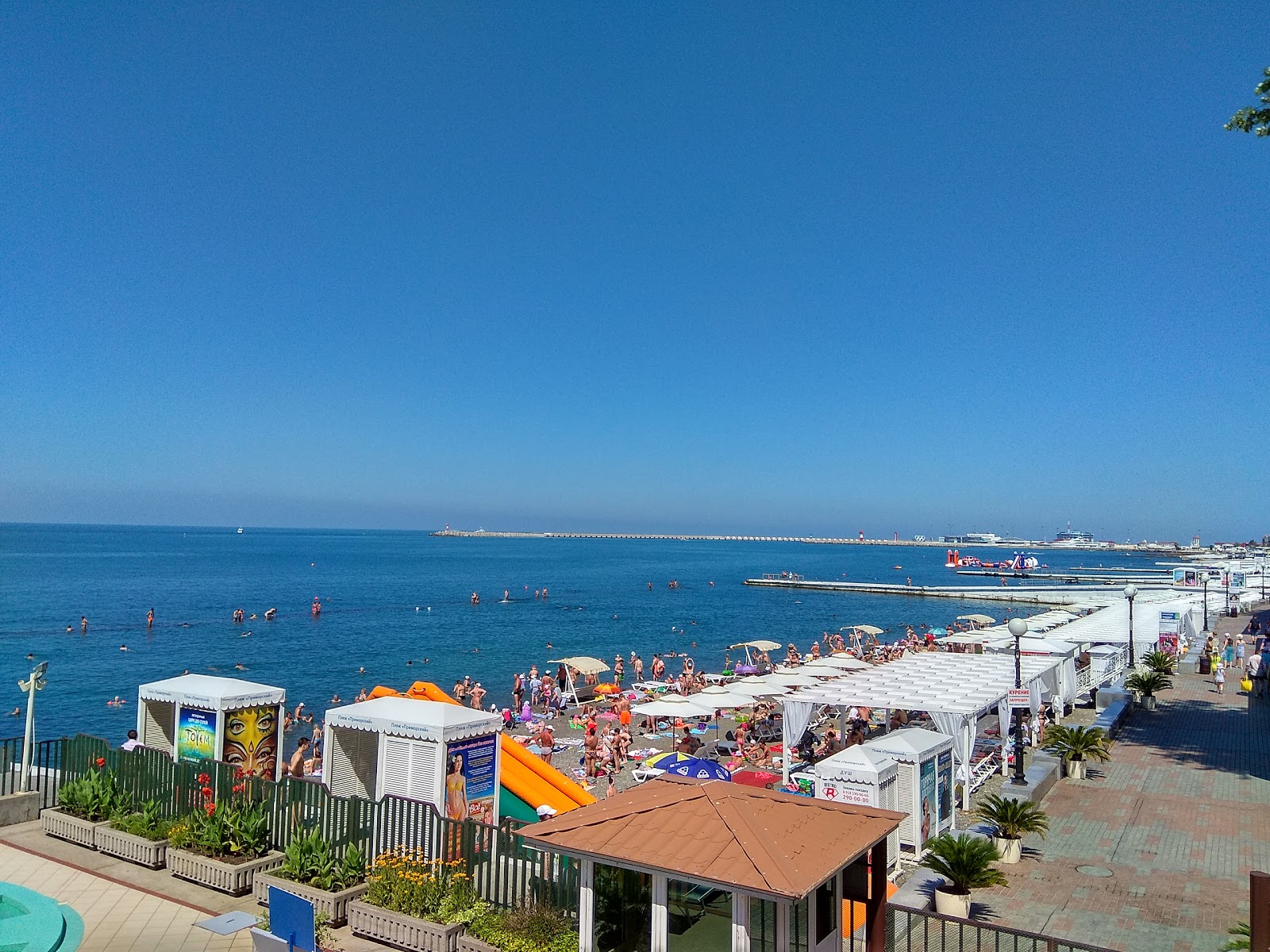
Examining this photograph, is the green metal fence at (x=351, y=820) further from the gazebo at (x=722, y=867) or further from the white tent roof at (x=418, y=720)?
the white tent roof at (x=418, y=720)

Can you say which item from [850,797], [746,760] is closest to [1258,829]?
[850,797]

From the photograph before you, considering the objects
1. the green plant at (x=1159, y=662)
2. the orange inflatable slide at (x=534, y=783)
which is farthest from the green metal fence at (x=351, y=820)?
the green plant at (x=1159, y=662)

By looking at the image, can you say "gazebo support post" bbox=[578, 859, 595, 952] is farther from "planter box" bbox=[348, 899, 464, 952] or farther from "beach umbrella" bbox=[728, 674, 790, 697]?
"beach umbrella" bbox=[728, 674, 790, 697]

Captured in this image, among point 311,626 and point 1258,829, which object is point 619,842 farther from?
point 311,626

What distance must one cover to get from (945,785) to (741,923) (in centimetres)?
999

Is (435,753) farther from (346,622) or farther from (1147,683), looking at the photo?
(346,622)

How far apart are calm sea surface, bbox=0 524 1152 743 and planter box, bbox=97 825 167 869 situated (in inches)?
851

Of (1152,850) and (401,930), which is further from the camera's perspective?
(1152,850)

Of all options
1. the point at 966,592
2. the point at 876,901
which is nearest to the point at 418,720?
the point at 876,901

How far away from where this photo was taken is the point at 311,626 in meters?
62.3

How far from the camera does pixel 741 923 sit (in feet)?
19.8

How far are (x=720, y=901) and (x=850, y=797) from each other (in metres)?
7.35

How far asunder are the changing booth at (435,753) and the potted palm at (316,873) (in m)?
1.50

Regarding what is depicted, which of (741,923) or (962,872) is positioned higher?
(741,923)
